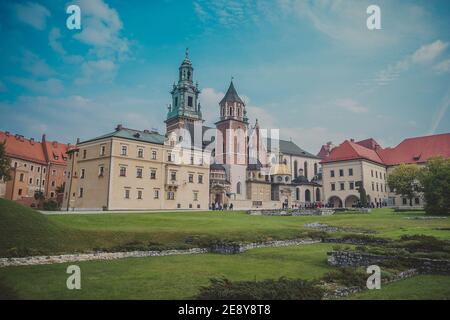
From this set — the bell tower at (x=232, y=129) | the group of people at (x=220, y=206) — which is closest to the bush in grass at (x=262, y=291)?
the group of people at (x=220, y=206)

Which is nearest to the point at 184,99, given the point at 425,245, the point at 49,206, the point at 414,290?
the point at 49,206

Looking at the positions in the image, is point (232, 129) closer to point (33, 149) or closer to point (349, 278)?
point (33, 149)

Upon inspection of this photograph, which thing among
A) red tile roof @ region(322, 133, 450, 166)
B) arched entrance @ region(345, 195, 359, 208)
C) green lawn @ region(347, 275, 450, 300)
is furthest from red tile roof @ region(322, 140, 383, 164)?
green lawn @ region(347, 275, 450, 300)

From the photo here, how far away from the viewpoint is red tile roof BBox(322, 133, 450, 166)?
66.7m

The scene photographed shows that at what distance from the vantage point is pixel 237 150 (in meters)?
81.5

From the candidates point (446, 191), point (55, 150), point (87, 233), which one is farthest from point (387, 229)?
point (55, 150)

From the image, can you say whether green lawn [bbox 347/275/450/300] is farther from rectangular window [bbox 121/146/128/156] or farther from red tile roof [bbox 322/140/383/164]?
red tile roof [bbox 322/140/383/164]

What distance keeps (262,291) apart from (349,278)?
12.7 feet

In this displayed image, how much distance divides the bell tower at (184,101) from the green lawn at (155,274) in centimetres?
6773

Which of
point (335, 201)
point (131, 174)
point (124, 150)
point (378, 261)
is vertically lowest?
point (378, 261)

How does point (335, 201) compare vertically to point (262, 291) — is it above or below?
above

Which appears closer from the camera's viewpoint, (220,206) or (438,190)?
(438,190)

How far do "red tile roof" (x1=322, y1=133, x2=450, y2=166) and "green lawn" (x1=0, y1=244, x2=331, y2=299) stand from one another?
54.9m
